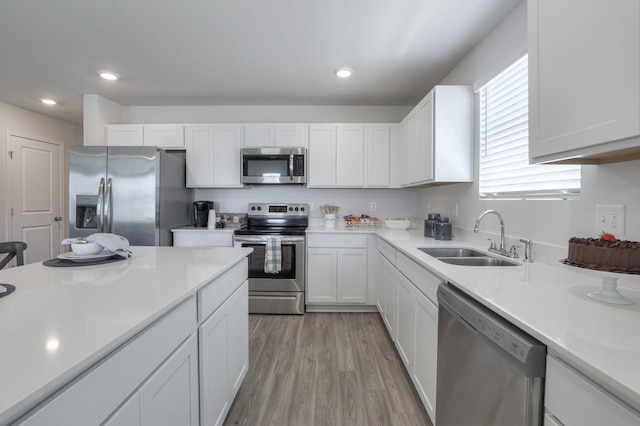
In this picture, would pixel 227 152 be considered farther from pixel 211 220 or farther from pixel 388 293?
pixel 388 293

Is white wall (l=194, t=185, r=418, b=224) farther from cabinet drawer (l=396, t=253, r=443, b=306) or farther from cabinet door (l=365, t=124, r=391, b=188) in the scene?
cabinet drawer (l=396, t=253, r=443, b=306)

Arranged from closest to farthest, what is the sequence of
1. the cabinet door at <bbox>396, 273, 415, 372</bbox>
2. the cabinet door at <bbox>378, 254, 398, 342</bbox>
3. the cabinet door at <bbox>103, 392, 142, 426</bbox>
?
the cabinet door at <bbox>103, 392, 142, 426</bbox> → the cabinet door at <bbox>396, 273, 415, 372</bbox> → the cabinet door at <bbox>378, 254, 398, 342</bbox>

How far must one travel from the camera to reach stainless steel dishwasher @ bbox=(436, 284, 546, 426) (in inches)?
30.9

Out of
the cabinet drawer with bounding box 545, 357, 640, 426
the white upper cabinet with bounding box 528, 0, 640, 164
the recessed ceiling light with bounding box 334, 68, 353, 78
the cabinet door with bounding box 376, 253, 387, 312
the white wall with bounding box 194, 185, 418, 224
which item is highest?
the recessed ceiling light with bounding box 334, 68, 353, 78

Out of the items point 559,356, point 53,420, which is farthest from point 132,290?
point 559,356

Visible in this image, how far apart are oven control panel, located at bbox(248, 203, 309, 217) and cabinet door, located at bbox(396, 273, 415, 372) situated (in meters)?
1.78

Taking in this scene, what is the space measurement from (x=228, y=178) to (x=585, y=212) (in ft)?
10.5

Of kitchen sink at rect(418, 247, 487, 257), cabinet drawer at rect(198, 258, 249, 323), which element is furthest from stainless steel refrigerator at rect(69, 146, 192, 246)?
kitchen sink at rect(418, 247, 487, 257)

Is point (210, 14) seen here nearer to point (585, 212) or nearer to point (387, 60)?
point (387, 60)

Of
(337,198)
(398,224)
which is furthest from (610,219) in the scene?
(337,198)

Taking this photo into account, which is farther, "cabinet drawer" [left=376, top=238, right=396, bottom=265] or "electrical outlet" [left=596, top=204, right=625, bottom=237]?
"cabinet drawer" [left=376, top=238, right=396, bottom=265]

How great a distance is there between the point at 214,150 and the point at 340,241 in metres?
1.86

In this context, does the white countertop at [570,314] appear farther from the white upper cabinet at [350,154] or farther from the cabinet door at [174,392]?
the white upper cabinet at [350,154]

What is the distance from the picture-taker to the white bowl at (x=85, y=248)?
144 cm
